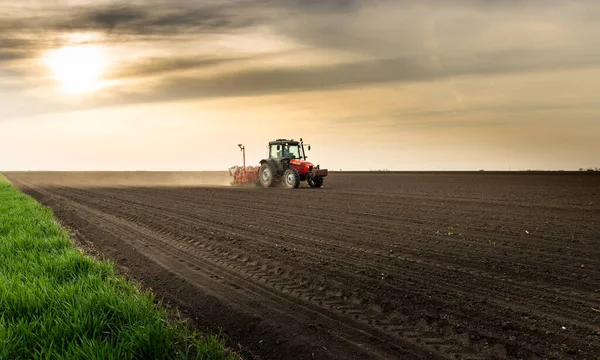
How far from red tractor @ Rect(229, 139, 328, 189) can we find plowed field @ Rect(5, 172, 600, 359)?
38.9 ft

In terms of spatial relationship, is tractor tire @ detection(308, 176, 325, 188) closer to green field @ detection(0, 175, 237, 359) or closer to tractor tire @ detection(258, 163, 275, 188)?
tractor tire @ detection(258, 163, 275, 188)

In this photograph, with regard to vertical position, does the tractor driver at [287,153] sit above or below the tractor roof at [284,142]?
below

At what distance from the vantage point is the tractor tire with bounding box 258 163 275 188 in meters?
27.8

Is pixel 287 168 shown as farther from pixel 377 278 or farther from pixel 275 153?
pixel 377 278

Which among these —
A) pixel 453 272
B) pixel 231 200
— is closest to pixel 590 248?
pixel 453 272

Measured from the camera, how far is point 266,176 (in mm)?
28172

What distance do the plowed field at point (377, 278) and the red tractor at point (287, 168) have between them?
11867 millimetres

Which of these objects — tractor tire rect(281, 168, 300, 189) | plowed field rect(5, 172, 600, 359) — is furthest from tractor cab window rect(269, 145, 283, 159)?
plowed field rect(5, 172, 600, 359)

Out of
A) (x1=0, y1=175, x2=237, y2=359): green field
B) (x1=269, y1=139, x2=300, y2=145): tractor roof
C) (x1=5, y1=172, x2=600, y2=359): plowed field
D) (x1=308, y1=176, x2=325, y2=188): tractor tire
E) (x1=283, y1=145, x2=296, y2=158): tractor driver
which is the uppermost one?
(x1=269, y1=139, x2=300, y2=145): tractor roof

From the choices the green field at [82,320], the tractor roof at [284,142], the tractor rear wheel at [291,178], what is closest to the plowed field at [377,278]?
the green field at [82,320]

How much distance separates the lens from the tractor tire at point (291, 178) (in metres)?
26.7

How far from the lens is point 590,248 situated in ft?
31.4

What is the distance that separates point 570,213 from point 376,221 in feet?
22.2

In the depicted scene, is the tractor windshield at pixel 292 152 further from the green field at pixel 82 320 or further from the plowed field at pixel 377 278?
the green field at pixel 82 320
